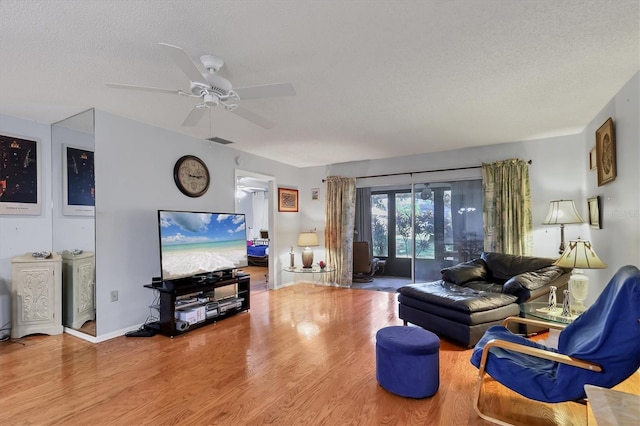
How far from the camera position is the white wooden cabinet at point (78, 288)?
346 centimetres

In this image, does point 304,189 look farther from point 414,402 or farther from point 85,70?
point 414,402

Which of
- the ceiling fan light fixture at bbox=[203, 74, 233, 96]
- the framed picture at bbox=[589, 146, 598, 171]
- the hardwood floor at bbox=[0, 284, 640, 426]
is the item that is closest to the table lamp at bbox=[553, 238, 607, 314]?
the hardwood floor at bbox=[0, 284, 640, 426]

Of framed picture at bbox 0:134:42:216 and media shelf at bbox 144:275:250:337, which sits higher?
framed picture at bbox 0:134:42:216

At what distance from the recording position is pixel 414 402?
2211mm

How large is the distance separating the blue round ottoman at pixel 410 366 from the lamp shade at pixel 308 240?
3715 millimetres

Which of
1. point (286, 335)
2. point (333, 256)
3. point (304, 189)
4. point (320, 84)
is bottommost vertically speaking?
point (286, 335)

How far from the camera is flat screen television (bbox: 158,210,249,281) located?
3.58 meters

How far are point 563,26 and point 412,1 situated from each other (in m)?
1.04

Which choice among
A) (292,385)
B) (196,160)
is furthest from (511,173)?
(196,160)

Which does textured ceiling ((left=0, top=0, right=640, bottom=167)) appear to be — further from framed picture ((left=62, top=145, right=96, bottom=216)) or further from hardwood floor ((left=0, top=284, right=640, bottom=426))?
hardwood floor ((left=0, top=284, right=640, bottom=426))

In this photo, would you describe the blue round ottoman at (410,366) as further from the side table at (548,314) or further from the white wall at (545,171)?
the white wall at (545,171)

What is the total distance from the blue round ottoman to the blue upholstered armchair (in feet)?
1.03

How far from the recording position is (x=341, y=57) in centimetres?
228

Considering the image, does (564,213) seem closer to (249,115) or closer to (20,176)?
(249,115)
